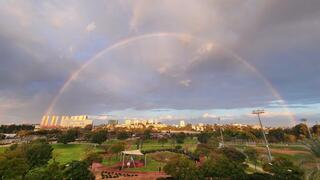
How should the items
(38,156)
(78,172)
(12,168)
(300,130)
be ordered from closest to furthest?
(12,168) < (78,172) < (38,156) < (300,130)

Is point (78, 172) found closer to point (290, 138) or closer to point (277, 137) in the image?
point (290, 138)

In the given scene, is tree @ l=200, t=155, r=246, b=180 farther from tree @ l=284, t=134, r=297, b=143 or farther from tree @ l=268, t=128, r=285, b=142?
tree @ l=268, t=128, r=285, b=142

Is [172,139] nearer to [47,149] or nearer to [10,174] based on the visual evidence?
[47,149]

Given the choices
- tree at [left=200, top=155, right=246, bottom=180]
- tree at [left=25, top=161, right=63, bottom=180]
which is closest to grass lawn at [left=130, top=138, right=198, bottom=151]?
tree at [left=200, top=155, right=246, bottom=180]

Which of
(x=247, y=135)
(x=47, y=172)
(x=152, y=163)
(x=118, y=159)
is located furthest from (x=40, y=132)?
(x=47, y=172)

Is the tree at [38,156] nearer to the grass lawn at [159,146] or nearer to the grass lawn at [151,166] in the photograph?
the grass lawn at [151,166]

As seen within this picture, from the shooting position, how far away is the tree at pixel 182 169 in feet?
107

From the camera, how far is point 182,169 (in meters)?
34.8

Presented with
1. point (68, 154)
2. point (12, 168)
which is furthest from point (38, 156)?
point (68, 154)

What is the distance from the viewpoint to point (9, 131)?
15525 centimetres

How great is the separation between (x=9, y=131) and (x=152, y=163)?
129 metres

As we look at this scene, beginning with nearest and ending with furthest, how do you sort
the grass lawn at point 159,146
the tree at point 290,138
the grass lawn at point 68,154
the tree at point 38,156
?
the tree at point 38,156 < the grass lawn at point 68,154 < the grass lawn at point 159,146 < the tree at point 290,138

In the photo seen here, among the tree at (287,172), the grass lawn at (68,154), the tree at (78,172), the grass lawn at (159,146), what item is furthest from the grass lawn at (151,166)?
the tree at (287,172)

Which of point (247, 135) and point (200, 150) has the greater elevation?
point (247, 135)
